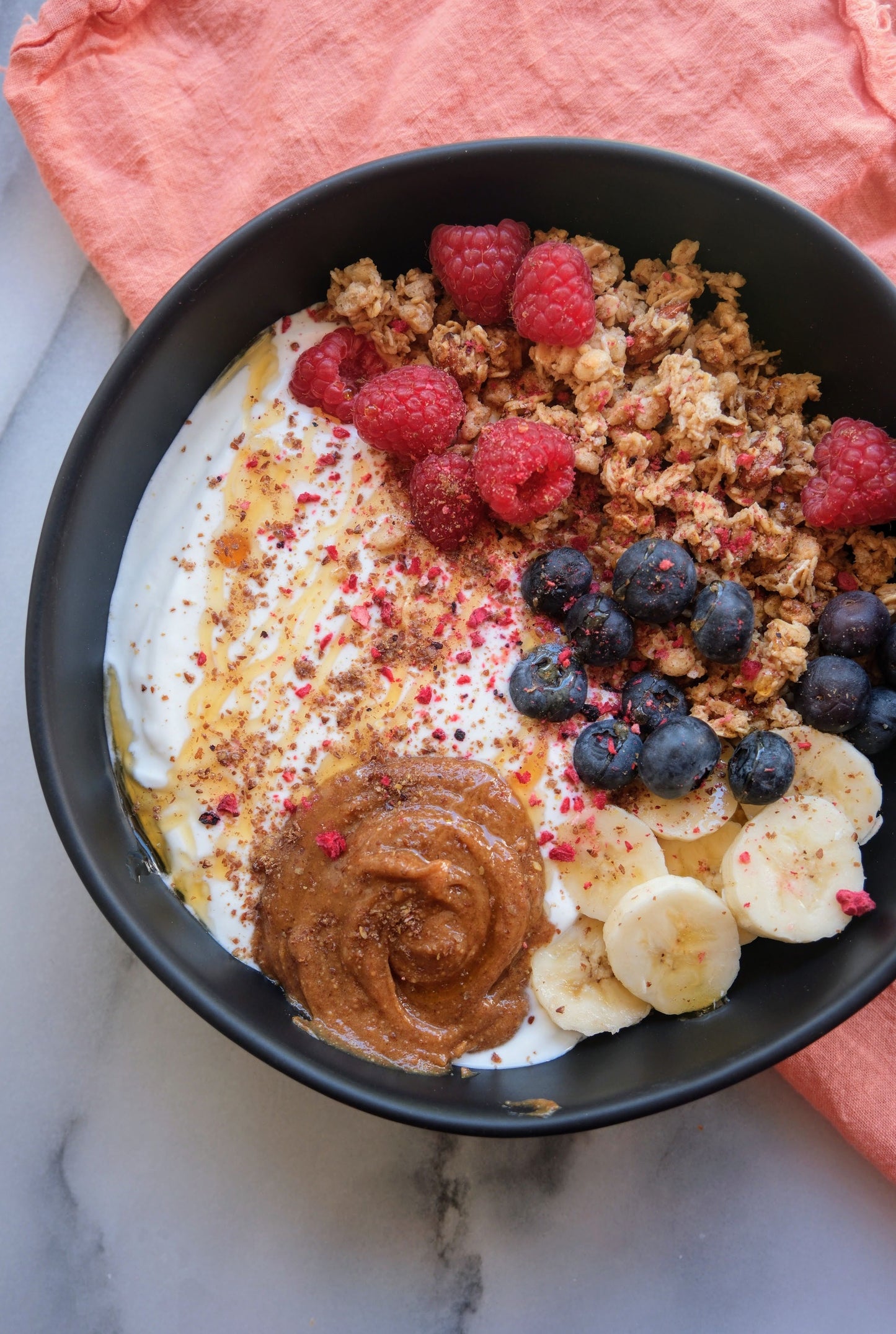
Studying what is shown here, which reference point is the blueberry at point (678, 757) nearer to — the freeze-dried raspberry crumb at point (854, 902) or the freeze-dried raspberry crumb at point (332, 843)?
the freeze-dried raspberry crumb at point (854, 902)

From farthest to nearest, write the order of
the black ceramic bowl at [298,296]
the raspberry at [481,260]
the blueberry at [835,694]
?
the raspberry at [481,260], the blueberry at [835,694], the black ceramic bowl at [298,296]

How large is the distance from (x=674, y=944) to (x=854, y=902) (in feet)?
1.08

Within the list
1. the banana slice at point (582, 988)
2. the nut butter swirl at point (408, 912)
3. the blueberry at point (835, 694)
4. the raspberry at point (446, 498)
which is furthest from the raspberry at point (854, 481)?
the banana slice at point (582, 988)

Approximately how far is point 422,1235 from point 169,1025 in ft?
2.25

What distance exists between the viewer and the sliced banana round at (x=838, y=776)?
1.78 m

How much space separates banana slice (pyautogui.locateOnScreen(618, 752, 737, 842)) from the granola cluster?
0.12 metres

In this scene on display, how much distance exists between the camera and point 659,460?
1.88 metres

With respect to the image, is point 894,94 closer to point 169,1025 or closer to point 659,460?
point 659,460

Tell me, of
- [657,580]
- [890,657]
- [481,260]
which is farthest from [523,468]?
[890,657]

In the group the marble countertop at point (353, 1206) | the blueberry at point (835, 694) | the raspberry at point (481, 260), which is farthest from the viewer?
the marble countertop at point (353, 1206)

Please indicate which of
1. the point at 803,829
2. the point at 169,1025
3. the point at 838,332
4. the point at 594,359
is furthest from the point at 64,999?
the point at 838,332

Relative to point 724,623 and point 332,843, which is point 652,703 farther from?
point 332,843

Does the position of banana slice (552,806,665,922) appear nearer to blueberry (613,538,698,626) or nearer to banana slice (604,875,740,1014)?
banana slice (604,875,740,1014)

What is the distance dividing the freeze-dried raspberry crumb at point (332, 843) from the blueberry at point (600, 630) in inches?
23.0
